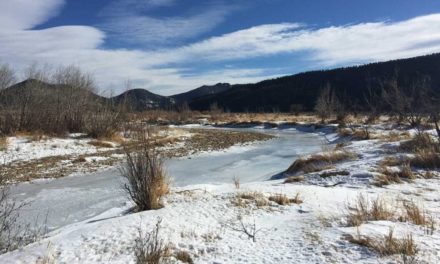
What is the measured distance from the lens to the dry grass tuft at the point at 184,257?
4837mm

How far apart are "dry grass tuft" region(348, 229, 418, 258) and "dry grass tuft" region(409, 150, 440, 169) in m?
6.59

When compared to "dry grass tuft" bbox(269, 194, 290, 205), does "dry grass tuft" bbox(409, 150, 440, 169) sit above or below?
below

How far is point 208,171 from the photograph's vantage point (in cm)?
1477

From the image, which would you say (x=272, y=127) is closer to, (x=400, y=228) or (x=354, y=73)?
(x=400, y=228)

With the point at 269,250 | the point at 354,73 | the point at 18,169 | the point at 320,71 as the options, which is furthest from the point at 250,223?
the point at 320,71

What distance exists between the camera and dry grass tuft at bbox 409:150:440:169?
35.4 feet

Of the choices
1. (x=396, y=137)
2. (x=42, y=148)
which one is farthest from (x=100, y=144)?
(x=396, y=137)

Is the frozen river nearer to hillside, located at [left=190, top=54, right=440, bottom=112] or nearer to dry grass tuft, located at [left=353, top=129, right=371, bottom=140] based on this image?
dry grass tuft, located at [left=353, top=129, right=371, bottom=140]

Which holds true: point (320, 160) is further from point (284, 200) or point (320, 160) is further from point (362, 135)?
point (362, 135)

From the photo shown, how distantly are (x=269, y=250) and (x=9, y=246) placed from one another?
3.59m

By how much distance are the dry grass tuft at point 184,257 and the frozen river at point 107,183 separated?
380 cm

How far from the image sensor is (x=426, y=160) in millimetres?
10984

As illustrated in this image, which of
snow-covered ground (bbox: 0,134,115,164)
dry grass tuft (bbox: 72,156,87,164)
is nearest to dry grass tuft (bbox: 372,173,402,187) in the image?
dry grass tuft (bbox: 72,156,87,164)

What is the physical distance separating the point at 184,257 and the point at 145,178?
2696mm
